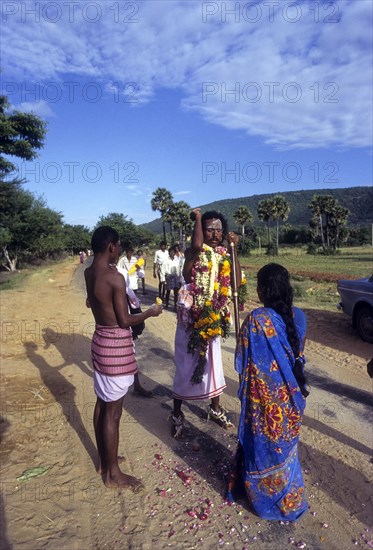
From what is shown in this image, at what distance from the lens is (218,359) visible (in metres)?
3.96

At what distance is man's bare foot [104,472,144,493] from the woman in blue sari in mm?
925

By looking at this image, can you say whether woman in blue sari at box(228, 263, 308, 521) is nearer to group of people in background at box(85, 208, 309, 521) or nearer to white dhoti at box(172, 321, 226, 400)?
group of people in background at box(85, 208, 309, 521)

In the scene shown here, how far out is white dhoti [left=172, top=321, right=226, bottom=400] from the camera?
12.6ft

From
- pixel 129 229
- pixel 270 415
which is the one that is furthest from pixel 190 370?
pixel 129 229

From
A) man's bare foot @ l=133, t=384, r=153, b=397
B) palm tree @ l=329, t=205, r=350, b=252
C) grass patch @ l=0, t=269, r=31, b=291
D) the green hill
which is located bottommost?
man's bare foot @ l=133, t=384, r=153, b=397

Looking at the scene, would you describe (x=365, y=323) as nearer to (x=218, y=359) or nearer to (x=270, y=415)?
(x=218, y=359)

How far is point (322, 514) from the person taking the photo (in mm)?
2793

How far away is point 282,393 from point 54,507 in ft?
6.46

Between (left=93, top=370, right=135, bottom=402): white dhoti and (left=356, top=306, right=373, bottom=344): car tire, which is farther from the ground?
(left=93, top=370, right=135, bottom=402): white dhoti

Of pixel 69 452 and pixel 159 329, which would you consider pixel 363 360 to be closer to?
pixel 159 329

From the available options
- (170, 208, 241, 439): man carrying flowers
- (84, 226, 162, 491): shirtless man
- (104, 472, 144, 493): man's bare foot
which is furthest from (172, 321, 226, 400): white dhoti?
(104, 472, 144, 493): man's bare foot

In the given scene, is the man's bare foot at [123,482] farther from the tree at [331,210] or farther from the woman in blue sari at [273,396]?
the tree at [331,210]

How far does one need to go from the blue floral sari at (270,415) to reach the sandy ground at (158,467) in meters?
0.18

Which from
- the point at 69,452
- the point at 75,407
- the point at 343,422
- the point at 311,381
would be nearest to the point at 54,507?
the point at 69,452
